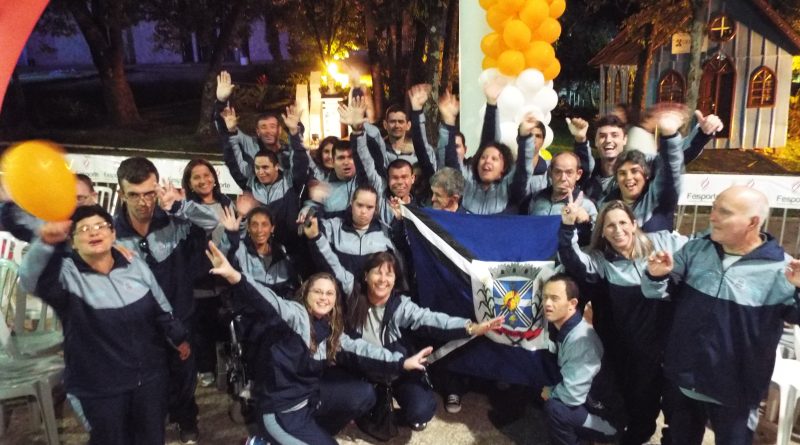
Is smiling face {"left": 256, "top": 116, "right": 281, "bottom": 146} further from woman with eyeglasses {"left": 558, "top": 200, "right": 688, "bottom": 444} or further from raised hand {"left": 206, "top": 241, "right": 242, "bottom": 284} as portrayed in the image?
woman with eyeglasses {"left": 558, "top": 200, "right": 688, "bottom": 444}

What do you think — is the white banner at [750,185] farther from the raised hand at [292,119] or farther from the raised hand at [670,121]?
the raised hand at [292,119]

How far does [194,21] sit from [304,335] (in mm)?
16593

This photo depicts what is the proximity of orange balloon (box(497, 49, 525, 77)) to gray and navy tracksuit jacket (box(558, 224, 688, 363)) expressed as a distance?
8.94ft

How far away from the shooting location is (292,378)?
3.95 metres

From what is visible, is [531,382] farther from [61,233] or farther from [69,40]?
[69,40]

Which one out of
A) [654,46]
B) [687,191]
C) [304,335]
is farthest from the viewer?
[654,46]

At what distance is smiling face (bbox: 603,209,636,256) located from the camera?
372 centimetres

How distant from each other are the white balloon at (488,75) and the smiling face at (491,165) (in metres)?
1.58

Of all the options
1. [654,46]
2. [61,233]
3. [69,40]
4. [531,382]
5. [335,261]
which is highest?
[69,40]

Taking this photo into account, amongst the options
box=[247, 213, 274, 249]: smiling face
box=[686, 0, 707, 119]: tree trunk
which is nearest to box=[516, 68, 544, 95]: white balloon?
box=[247, 213, 274, 249]: smiling face

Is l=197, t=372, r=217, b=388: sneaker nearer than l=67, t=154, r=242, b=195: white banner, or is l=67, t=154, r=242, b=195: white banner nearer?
l=197, t=372, r=217, b=388: sneaker

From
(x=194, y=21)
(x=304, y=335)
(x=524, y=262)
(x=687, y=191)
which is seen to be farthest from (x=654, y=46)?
(x=304, y=335)

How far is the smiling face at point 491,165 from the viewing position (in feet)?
16.2

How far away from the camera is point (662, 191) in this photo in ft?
13.7
